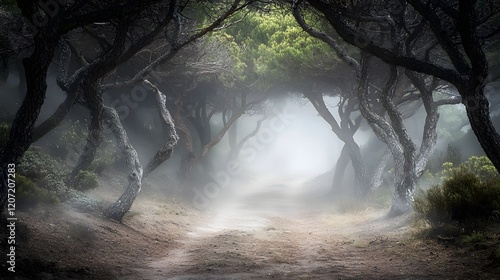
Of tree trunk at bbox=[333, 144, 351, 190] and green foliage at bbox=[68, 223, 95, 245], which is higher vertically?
tree trunk at bbox=[333, 144, 351, 190]

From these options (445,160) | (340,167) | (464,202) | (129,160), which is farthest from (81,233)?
(340,167)

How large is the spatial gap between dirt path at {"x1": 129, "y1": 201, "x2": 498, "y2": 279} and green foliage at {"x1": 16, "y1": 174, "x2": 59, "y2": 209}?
3.35 metres

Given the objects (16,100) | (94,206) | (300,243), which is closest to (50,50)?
(94,206)

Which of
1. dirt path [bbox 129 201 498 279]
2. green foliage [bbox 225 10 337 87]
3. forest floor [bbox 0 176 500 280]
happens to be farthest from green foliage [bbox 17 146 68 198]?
green foliage [bbox 225 10 337 87]

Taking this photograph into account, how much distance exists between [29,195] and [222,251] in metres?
4.62

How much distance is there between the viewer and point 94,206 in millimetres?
11312

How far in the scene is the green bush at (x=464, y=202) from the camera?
8.12m

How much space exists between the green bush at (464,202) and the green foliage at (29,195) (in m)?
8.99

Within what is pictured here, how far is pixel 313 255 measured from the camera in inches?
340

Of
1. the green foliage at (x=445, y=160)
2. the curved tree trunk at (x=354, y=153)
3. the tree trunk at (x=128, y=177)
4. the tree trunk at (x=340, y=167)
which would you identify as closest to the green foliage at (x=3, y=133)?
the tree trunk at (x=128, y=177)

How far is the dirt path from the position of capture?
6.47m

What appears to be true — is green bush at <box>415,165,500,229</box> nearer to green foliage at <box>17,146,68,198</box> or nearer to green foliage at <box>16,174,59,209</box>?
green foliage at <box>16,174,59,209</box>

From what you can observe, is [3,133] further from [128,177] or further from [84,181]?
[128,177]

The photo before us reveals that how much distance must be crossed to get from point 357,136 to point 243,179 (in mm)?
22963
